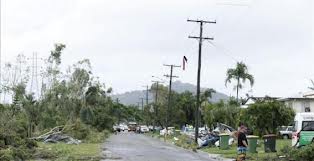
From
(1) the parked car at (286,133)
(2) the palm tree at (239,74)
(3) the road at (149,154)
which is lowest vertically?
(3) the road at (149,154)

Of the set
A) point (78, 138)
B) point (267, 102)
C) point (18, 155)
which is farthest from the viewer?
point (78, 138)

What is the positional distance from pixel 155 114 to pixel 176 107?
8224 millimetres

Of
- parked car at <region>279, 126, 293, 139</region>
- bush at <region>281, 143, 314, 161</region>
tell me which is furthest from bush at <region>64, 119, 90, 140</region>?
bush at <region>281, 143, 314, 161</region>

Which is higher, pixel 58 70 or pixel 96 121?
pixel 58 70

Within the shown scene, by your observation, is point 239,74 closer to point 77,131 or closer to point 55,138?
point 77,131

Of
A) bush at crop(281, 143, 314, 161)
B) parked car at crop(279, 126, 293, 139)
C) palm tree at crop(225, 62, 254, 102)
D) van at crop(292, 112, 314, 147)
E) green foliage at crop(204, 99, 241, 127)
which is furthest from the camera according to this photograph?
palm tree at crop(225, 62, 254, 102)

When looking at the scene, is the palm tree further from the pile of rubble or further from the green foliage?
the pile of rubble

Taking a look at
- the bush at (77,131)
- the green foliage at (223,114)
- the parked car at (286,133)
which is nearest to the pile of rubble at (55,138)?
the bush at (77,131)

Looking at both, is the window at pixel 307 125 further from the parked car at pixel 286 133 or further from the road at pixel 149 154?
the parked car at pixel 286 133

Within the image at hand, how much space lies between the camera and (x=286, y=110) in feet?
156

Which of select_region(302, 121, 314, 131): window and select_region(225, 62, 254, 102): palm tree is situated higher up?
select_region(225, 62, 254, 102): palm tree

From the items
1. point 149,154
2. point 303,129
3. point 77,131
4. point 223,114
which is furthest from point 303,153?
point 223,114

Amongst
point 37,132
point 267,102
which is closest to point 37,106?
point 37,132

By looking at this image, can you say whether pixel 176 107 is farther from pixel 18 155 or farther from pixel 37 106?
pixel 18 155
